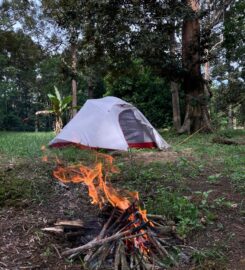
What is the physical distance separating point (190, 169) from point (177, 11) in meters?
7.22

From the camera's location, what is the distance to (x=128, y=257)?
291 cm

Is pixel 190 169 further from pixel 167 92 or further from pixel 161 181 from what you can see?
pixel 167 92

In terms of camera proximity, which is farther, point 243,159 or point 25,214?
point 243,159

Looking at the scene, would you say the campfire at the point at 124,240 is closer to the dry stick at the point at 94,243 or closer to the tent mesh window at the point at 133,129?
the dry stick at the point at 94,243

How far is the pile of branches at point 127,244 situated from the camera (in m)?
2.84

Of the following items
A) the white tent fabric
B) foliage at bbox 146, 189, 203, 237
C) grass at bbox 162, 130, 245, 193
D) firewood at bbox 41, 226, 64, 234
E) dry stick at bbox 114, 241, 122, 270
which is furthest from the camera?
the white tent fabric

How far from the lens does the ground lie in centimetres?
305

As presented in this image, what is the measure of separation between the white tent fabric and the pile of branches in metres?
5.46

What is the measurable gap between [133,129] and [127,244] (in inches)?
283

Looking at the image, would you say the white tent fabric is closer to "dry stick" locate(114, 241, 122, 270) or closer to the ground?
the ground

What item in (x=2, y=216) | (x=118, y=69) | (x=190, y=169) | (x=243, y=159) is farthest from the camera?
(x=118, y=69)

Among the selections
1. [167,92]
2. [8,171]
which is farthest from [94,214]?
[167,92]

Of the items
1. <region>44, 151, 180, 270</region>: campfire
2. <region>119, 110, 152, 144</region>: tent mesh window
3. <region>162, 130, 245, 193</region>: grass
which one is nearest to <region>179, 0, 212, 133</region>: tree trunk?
<region>162, 130, 245, 193</region>: grass

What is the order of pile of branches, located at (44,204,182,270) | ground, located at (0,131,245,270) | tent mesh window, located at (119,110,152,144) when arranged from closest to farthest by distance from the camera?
1. pile of branches, located at (44,204,182,270)
2. ground, located at (0,131,245,270)
3. tent mesh window, located at (119,110,152,144)
